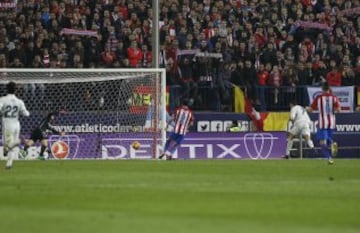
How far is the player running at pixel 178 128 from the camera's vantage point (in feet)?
108

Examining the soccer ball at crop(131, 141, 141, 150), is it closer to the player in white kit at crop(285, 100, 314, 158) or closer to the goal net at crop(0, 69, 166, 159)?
the goal net at crop(0, 69, 166, 159)

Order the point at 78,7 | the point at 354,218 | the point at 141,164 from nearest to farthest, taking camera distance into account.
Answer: the point at 354,218, the point at 141,164, the point at 78,7

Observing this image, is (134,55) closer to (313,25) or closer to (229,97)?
(229,97)

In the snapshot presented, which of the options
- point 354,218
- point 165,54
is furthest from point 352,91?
point 354,218

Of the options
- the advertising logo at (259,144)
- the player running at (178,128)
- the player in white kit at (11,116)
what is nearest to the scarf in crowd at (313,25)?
the advertising logo at (259,144)

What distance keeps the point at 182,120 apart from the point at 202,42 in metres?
5.14

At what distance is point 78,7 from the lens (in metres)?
39.1

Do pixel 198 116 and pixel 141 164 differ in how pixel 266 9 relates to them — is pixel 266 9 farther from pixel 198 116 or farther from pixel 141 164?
pixel 141 164

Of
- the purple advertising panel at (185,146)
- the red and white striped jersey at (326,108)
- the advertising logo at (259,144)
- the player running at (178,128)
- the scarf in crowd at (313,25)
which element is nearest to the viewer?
the red and white striped jersey at (326,108)

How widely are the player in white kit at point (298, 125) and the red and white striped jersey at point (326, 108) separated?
293 cm

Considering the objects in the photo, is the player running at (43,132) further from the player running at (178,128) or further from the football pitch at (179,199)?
the football pitch at (179,199)

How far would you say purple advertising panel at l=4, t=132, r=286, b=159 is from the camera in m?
33.8

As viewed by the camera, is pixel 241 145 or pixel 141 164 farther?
pixel 241 145

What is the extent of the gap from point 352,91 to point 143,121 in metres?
7.98
